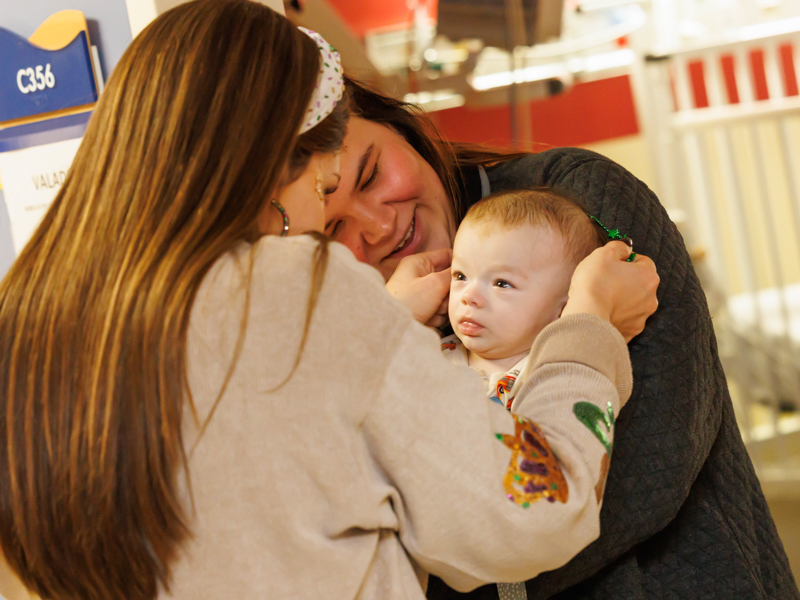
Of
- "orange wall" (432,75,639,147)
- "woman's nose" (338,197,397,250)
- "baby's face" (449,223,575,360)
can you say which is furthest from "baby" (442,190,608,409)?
"orange wall" (432,75,639,147)

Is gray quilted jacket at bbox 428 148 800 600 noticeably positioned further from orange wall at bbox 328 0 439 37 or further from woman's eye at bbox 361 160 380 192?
orange wall at bbox 328 0 439 37

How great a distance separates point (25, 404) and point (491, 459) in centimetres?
46

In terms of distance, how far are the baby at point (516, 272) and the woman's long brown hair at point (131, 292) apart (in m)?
0.46

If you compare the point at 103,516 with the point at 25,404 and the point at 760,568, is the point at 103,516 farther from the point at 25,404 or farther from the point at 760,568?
the point at 760,568

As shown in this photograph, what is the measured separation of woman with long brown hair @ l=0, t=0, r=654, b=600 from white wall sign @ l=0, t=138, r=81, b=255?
2.28 feet

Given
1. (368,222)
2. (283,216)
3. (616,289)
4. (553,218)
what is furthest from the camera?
(368,222)

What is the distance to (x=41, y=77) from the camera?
4.50 feet

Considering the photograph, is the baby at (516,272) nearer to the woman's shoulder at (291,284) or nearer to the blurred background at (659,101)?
the woman's shoulder at (291,284)

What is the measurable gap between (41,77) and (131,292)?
90 centimetres

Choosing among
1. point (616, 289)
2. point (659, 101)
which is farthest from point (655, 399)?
point (659, 101)

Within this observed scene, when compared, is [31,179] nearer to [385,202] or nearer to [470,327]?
[385,202]

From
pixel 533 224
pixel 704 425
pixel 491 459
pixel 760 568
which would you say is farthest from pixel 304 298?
pixel 760 568

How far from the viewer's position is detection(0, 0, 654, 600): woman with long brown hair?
26.9 inches

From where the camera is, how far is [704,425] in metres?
1.08
